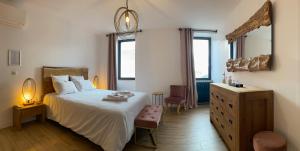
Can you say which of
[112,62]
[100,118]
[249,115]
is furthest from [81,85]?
[249,115]

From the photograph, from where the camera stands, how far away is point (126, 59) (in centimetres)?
557

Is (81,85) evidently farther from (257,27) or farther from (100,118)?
(257,27)

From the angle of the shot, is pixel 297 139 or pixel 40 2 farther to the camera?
pixel 40 2

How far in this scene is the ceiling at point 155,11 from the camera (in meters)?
3.30

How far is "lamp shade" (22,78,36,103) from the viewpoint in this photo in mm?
3357

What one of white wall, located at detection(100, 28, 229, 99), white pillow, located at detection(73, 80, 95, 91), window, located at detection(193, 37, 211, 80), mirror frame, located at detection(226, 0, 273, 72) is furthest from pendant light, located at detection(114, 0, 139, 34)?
window, located at detection(193, 37, 211, 80)

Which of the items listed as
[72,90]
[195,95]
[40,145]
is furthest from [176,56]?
[40,145]

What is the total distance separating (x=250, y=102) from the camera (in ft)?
6.54

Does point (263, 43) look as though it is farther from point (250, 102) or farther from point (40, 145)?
point (40, 145)

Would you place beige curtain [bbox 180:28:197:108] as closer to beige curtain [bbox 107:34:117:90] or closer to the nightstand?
beige curtain [bbox 107:34:117:90]

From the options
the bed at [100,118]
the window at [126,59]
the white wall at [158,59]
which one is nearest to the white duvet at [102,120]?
the bed at [100,118]

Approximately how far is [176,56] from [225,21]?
5.16 feet

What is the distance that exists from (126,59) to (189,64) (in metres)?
2.13

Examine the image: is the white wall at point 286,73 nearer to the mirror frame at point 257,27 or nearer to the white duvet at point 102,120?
the mirror frame at point 257,27
